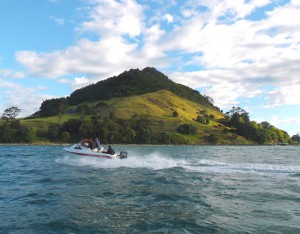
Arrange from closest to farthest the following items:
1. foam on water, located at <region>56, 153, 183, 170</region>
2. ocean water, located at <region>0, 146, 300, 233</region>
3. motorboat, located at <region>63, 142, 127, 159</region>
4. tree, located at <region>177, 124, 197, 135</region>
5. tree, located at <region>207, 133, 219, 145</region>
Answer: ocean water, located at <region>0, 146, 300, 233</region>
foam on water, located at <region>56, 153, 183, 170</region>
motorboat, located at <region>63, 142, 127, 159</region>
tree, located at <region>207, 133, 219, 145</region>
tree, located at <region>177, 124, 197, 135</region>

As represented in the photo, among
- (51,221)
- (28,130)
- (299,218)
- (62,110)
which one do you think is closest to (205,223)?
(299,218)

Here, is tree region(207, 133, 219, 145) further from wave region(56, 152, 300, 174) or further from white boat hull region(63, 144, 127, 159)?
white boat hull region(63, 144, 127, 159)

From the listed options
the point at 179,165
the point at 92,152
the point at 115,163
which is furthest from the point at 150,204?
the point at 92,152

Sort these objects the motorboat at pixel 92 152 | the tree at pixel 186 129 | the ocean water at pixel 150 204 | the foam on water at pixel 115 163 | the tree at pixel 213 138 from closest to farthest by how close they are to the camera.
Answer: the ocean water at pixel 150 204, the foam on water at pixel 115 163, the motorboat at pixel 92 152, the tree at pixel 213 138, the tree at pixel 186 129

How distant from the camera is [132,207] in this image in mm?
17766

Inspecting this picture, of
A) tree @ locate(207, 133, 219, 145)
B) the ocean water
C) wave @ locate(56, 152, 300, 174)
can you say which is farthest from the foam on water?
tree @ locate(207, 133, 219, 145)

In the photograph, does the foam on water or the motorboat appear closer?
the foam on water

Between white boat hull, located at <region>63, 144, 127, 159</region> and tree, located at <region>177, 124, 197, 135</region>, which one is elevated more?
tree, located at <region>177, 124, 197, 135</region>

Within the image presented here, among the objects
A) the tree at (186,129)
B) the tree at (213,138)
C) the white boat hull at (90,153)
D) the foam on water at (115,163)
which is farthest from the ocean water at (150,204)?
the tree at (186,129)

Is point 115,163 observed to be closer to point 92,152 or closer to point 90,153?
point 92,152

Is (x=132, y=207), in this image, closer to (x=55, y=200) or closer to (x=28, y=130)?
(x=55, y=200)

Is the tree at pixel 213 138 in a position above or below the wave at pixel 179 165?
above

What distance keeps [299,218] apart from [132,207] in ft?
26.3

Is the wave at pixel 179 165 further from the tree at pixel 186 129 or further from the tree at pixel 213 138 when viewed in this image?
the tree at pixel 213 138
